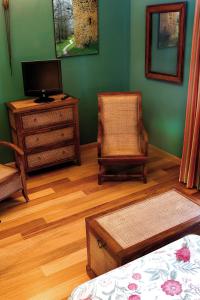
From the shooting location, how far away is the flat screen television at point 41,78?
3.33 metres

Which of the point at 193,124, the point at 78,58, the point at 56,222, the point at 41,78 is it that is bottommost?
the point at 56,222

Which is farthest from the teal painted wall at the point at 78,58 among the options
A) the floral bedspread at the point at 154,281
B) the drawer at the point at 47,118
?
the floral bedspread at the point at 154,281

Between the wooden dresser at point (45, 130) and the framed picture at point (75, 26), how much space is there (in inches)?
25.5

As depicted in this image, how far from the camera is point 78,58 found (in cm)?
384

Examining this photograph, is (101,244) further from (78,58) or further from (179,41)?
(78,58)

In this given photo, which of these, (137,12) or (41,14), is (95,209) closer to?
(41,14)

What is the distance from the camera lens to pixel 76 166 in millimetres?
3777

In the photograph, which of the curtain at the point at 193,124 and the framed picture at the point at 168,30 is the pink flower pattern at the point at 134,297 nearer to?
the curtain at the point at 193,124

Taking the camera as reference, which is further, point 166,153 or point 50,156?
point 166,153

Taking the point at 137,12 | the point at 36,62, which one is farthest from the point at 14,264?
the point at 137,12

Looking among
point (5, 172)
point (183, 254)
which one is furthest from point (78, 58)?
point (183, 254)

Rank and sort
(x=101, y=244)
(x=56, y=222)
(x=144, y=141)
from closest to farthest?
(x=101, y=244) → (x=56, y=222) → (x=144, y=141)

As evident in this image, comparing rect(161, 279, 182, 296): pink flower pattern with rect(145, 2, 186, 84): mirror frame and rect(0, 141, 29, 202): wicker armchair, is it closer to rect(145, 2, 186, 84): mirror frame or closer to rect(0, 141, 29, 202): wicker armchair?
rect(0, 141, 29, 202): wicker armchair

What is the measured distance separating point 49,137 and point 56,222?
109cm
